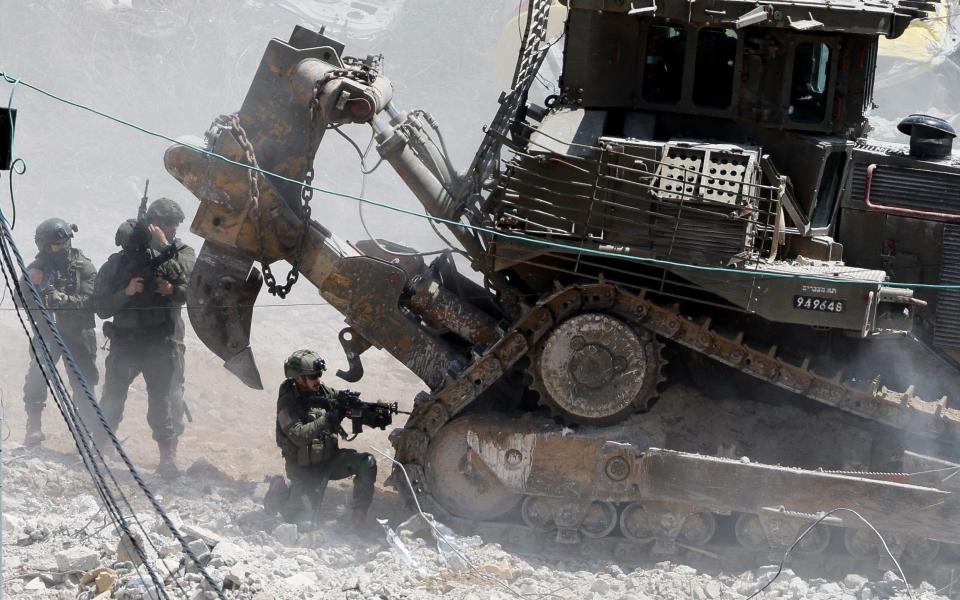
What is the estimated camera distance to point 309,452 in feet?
31.4

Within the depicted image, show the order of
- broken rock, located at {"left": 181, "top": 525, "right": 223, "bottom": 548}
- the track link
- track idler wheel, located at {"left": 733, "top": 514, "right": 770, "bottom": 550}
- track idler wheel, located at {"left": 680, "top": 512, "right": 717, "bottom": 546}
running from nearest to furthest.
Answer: broken rock, located at {"left": 181, "top": 525, "right": 223, "bottom": 548}, the track link, track idler wheel, located at {"left": 733, "top": 514, "right": 770, "bottom": 550}, track idler wheel, located at {"left": 680, "top": 512, "right": 717, "bottom": 546}

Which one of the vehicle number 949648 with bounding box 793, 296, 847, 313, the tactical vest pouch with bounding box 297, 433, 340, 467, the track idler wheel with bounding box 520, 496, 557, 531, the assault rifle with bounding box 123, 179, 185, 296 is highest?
the vehicle number 949648 with bounding box 793, 296, 847, 313

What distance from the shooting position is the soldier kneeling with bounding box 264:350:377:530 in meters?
9.58

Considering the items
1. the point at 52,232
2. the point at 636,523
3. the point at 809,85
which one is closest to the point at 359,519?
the point at 636,523

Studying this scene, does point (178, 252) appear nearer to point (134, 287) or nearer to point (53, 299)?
point (134, 287)

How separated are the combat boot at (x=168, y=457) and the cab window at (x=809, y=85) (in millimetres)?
5728

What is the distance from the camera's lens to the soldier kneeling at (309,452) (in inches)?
377

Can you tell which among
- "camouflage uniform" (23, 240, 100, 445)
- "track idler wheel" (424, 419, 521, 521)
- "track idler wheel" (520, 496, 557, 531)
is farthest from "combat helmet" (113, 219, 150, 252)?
"track idler wheel" (520, 496, 557, 531)

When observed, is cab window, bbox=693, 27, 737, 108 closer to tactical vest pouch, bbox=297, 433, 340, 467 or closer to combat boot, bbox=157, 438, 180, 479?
tactical vest pouch, bbox=297, 433, 340, 467

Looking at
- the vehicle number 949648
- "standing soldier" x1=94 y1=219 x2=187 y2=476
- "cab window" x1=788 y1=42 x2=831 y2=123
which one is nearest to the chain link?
"standing soldier" x1=94 y1=219 x2=187 y2=476

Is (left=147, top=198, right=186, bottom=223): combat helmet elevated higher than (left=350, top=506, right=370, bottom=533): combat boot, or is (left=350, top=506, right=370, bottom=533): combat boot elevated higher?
(left=147, top=198, right=186, bottom=223): combat helmet

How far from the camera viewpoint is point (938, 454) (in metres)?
9.02

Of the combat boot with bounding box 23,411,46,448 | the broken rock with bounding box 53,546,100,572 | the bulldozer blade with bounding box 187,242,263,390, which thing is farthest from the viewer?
the combat boot with bounding box 23,411,46,448

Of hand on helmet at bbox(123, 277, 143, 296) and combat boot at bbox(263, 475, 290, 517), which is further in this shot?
hand on helmet at bbox(123, 277, 143, 296)
